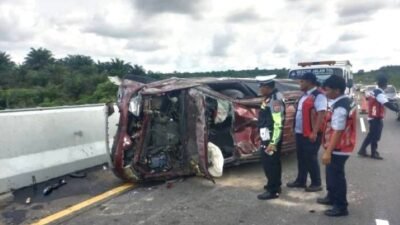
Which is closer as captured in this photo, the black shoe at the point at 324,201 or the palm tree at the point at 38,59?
the black shoe at the point at 324,201

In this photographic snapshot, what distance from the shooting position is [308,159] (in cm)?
589

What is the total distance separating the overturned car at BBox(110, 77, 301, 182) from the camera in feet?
20.0

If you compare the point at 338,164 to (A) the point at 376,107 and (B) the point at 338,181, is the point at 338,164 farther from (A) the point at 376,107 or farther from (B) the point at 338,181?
(A) the point at 376,107

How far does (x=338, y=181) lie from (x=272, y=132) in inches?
40.1

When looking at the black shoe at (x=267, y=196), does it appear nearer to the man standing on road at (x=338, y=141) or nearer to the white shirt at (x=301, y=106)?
the man standing on road at (x=338, y=141)

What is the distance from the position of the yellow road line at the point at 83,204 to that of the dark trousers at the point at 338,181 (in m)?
2.74

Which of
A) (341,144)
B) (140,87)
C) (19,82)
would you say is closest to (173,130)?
(140,87)

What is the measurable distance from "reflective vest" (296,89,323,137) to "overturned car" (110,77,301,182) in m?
1.30

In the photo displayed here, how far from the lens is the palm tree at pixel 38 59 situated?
5462cm

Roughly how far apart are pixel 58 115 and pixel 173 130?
1.79m

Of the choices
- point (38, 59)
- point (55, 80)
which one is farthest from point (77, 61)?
point (55, 80)

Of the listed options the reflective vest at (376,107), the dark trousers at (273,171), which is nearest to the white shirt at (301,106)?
the dark trousers at (273,171)

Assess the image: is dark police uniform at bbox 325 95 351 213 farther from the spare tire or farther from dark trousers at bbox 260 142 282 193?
the spare tire

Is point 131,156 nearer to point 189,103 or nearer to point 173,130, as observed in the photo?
point 173,130
